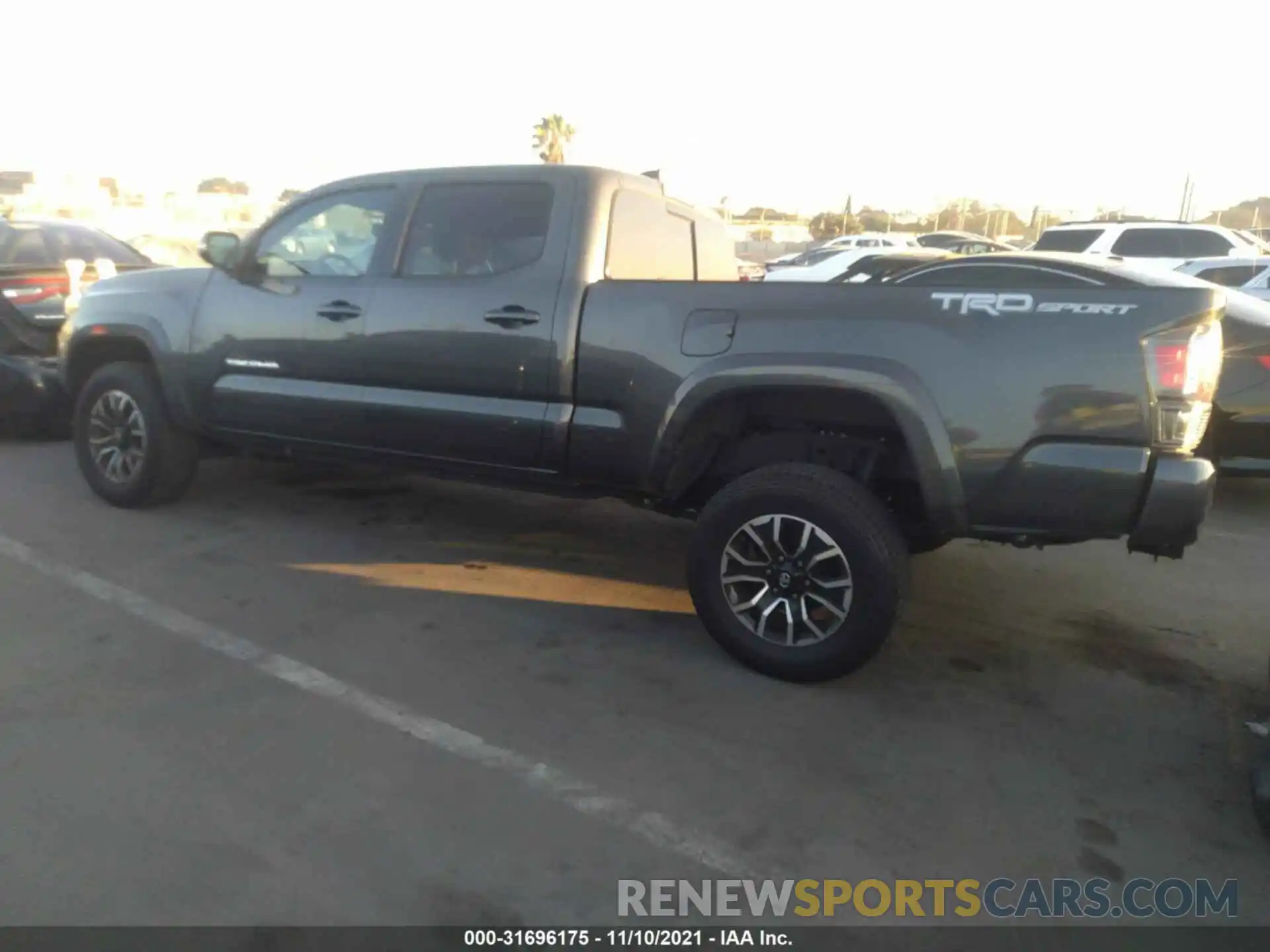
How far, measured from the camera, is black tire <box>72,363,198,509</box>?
17.0 ft

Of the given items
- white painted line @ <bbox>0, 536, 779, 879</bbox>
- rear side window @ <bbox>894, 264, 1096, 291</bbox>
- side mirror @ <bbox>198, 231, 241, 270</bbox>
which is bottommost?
white painted line @ <bbox>0, 536, 779, 879</bbox>

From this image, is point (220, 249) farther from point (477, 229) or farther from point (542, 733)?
point (542, 733)

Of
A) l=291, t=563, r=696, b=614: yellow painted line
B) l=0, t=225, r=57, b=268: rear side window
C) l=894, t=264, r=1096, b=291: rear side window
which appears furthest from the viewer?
l=0, t=225, r=57, b=268: rear side window

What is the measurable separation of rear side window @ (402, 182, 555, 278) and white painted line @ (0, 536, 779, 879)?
1.84 metres

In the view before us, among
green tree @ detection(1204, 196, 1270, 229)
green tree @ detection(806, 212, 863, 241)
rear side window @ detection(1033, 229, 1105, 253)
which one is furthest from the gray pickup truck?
green tree @ detection(806, 212, 863, 241)

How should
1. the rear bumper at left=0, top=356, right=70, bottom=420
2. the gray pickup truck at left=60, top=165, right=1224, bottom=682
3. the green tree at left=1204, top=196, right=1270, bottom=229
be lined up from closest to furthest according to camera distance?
the gray pickup truck at left=60, top=165, right=1224, bottom=682, the rear bumper at left=0, top=356, right=70, bottom=420, the green tree at left=1204, top=196, right=1270, bottom=229

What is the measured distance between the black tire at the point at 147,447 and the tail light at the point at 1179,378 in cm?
478

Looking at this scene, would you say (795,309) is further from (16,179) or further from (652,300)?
(16,179)

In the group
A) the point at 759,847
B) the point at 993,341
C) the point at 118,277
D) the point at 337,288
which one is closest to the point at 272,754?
the point at 759,847

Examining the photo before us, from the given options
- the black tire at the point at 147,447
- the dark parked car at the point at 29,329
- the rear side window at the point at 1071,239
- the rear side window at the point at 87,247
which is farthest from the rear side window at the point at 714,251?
the rear side window at the point at 1071,239

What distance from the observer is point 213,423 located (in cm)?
502

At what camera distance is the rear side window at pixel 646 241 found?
13.7 ft

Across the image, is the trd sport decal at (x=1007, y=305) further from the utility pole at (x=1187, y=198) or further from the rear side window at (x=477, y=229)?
the utility pole at (x=1187, y=198)

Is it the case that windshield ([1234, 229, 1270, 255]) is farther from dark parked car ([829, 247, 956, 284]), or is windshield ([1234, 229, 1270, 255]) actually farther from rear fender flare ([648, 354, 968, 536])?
rear fender flare ([648, 354, 968, 536])
